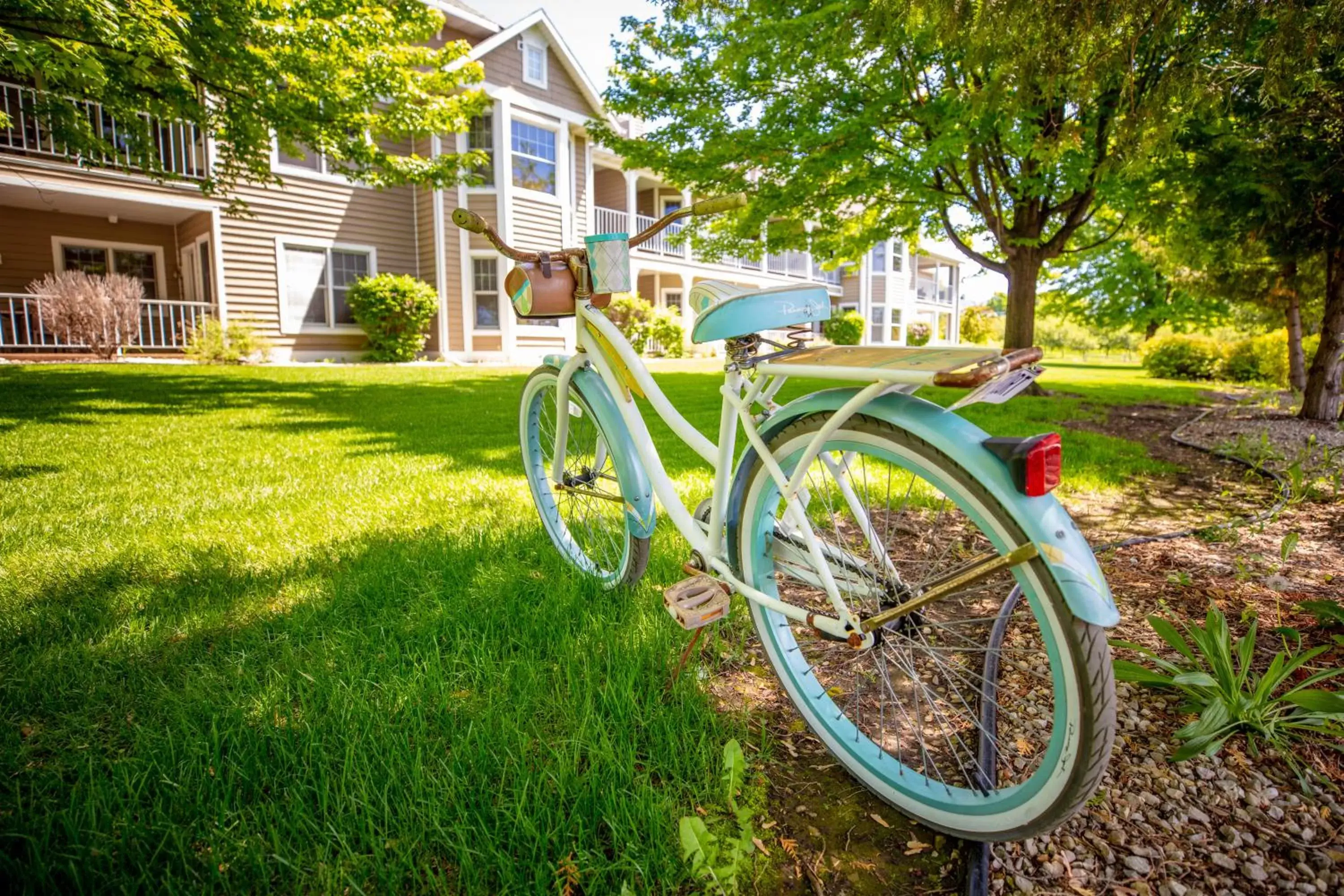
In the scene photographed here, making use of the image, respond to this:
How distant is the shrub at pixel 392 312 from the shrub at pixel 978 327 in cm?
3018

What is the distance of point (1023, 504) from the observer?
44.1 inches

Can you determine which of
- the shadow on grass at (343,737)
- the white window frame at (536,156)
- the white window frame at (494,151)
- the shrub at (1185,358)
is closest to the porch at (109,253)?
the white window frame at (494,151)

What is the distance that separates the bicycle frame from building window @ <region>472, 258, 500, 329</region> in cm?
1301

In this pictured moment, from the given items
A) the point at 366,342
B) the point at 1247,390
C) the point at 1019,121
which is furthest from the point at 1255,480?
the point at 366,342

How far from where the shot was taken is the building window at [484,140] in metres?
14.2

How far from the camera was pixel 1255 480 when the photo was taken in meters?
4.05

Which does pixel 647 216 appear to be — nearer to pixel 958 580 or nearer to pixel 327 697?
pixel 327 697

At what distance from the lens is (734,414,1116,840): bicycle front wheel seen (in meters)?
1.12

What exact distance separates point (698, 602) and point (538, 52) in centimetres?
1697

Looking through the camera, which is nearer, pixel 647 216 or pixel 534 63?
pixel 534 63

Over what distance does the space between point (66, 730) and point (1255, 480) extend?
573 cm

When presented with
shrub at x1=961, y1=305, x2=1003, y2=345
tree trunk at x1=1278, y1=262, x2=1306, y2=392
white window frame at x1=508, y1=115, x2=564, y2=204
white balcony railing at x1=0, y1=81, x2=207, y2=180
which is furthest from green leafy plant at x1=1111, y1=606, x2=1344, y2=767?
shrub at x1=961, y1=305, x2=1003, y2=345

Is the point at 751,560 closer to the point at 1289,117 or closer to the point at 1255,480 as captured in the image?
the point at 1255,480

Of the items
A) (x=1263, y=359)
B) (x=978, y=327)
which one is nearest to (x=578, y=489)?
(x=1263, y=359)
